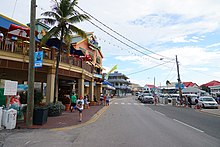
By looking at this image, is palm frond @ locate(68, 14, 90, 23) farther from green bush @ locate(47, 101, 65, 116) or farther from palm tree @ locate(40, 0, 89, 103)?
green bush @ locate(47, 101, 65, 116)

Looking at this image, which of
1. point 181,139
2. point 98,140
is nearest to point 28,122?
point 98,140

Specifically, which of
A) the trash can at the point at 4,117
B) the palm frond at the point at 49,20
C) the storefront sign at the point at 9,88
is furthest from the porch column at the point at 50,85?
the trash can at the point at 4,117

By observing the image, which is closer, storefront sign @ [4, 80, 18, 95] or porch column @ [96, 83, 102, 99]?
storefront sign @ [4, 80, 18, 95]

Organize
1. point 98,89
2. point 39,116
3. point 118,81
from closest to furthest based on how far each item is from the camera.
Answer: point 39,116 → point 98,89 → point 118,81

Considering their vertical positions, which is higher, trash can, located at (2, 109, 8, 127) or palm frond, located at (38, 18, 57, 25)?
palm frond, located at (38, 18, 57, 25)

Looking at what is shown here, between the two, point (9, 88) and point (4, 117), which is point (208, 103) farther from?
point (4, 117)

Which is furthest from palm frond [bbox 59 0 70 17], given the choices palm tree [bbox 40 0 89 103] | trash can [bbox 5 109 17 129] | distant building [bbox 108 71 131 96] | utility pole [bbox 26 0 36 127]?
distant building [bbox 108 71 131 96]

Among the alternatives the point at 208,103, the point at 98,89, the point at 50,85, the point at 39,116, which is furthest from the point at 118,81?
the point at 39,116

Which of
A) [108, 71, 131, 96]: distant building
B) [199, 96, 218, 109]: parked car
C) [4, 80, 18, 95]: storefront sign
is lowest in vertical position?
[199, 96, 218, 109]: parked car

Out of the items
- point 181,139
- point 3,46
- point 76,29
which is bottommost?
point 181,139

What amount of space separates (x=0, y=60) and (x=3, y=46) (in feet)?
3.19

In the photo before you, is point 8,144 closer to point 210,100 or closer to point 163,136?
point 163,136

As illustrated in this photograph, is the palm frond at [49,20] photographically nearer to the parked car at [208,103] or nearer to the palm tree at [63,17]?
the palm tree at [63,17]

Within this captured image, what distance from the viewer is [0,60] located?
12055mm
